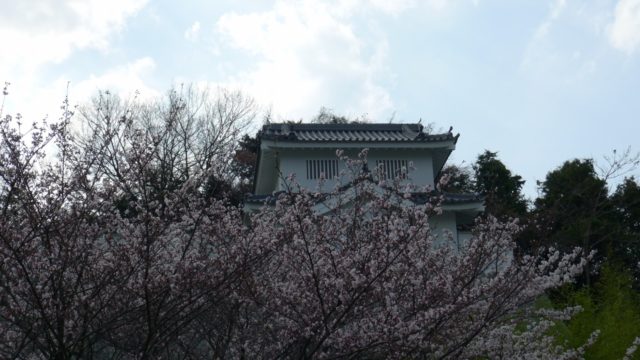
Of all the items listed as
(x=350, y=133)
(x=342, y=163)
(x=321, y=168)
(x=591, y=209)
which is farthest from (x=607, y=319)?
(x=591, y=209)

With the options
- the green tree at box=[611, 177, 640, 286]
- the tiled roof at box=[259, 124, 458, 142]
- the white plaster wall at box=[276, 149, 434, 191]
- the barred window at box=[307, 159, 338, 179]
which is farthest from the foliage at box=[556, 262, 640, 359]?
the green tree at box=[611, 177, 640, 286]

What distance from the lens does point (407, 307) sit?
19.8 feet

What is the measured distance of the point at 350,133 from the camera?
1597cm

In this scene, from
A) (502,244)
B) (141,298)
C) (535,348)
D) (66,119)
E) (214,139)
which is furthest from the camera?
(214,139)

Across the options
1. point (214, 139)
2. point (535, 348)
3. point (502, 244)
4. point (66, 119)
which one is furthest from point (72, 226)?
point (214, 139)

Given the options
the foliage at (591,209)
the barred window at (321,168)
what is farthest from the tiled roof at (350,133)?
the foliage at (591,209)

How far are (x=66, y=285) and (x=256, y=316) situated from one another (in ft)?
5.98

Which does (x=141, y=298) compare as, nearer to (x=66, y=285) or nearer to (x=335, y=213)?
(x=66, y=285)

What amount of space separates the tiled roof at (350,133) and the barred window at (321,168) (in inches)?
19.6

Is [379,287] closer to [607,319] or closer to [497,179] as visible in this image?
[607,319]

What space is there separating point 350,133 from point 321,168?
144cm

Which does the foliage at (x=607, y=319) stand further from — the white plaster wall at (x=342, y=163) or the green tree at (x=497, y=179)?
the green tree at (x=497, y=179)

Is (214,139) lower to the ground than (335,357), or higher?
higher

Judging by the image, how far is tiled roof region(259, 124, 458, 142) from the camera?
1490cm
